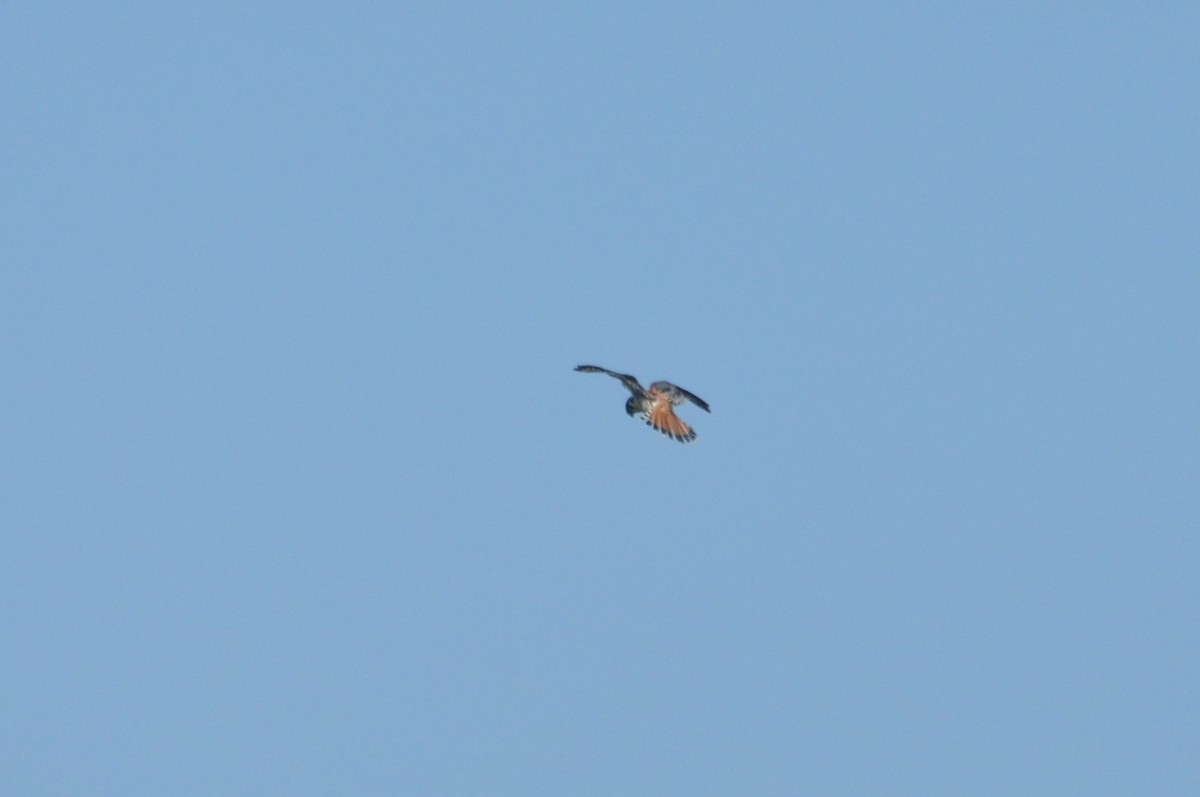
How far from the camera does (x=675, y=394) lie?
19050 cm

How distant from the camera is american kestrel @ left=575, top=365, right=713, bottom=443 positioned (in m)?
190

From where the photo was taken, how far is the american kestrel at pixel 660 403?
190m

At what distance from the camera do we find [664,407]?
19062 cm

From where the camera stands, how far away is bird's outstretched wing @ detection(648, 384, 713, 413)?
190125 mm

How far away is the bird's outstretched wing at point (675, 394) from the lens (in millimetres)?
190125

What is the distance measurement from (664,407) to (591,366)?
2018mm

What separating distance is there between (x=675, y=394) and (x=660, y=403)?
14.4 inches

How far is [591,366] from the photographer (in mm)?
189625

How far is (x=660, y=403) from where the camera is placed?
190 meters
